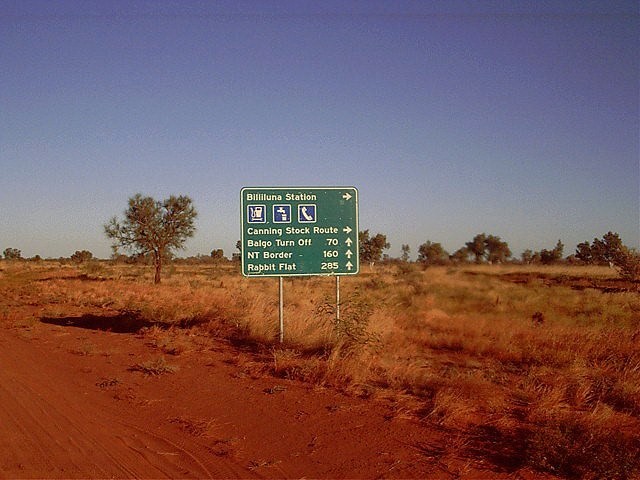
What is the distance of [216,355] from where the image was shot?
11344mm

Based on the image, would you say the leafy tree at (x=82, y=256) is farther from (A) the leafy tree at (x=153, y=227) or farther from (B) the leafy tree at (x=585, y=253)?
(B) the leafy tree at (x=585, y=253)

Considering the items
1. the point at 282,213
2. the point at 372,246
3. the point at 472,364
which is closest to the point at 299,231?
the point at 282,213

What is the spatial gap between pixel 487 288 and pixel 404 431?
23934 mm

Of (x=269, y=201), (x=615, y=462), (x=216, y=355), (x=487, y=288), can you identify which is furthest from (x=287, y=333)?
(x=487, y=288)

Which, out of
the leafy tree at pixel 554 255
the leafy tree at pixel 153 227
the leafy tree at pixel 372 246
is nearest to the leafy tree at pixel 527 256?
the leafy tree at pixel 554 255

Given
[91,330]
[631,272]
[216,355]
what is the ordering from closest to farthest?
[216,355] < [91,330] < [631,272]

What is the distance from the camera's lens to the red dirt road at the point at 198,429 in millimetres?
5402

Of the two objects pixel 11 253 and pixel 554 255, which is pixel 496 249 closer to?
pixel 554 255

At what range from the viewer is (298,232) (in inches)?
478

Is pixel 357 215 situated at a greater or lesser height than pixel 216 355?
greater

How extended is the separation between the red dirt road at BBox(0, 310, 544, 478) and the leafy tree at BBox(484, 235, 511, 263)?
65.2 m

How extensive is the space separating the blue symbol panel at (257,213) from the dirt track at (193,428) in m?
3.37

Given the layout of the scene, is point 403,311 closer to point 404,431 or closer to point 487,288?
point 487,288

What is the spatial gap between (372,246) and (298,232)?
5448 centimetres
